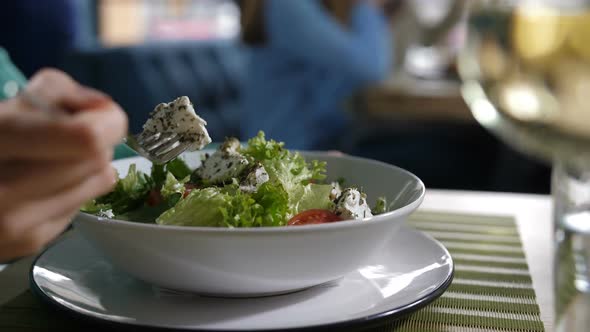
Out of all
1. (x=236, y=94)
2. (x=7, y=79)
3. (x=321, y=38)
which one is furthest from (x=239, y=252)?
(x=236, y=94)

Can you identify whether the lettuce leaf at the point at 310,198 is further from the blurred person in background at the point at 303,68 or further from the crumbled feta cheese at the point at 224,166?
the blurred person in background at the point at 303,68

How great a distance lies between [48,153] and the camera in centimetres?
52

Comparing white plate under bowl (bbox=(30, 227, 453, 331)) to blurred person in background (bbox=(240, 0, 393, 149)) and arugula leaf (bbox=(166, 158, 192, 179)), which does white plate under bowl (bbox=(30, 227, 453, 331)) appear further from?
blurred person in background (bbox=(240, 0, 393, 149))

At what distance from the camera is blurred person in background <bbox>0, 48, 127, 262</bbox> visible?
511 mm

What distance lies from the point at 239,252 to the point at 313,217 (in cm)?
19

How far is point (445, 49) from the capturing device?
4949mm

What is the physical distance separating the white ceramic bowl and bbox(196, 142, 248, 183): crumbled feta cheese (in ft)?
0.71

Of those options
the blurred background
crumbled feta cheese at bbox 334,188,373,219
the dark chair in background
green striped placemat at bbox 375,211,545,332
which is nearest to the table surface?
green striped placemat at bbox 375,211,545,332

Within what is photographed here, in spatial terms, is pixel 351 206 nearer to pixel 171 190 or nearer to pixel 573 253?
pixel 171 190

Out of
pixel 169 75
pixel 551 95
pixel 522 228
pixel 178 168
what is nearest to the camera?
pixel 551 95

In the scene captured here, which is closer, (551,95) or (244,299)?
(551,95)

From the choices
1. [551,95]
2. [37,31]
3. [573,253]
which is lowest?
[37,31]

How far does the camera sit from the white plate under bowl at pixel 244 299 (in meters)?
0.76

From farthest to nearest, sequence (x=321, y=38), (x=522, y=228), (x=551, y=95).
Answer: (x=321, y=38)
(x=522, y=228)
(x=551, y=95)
